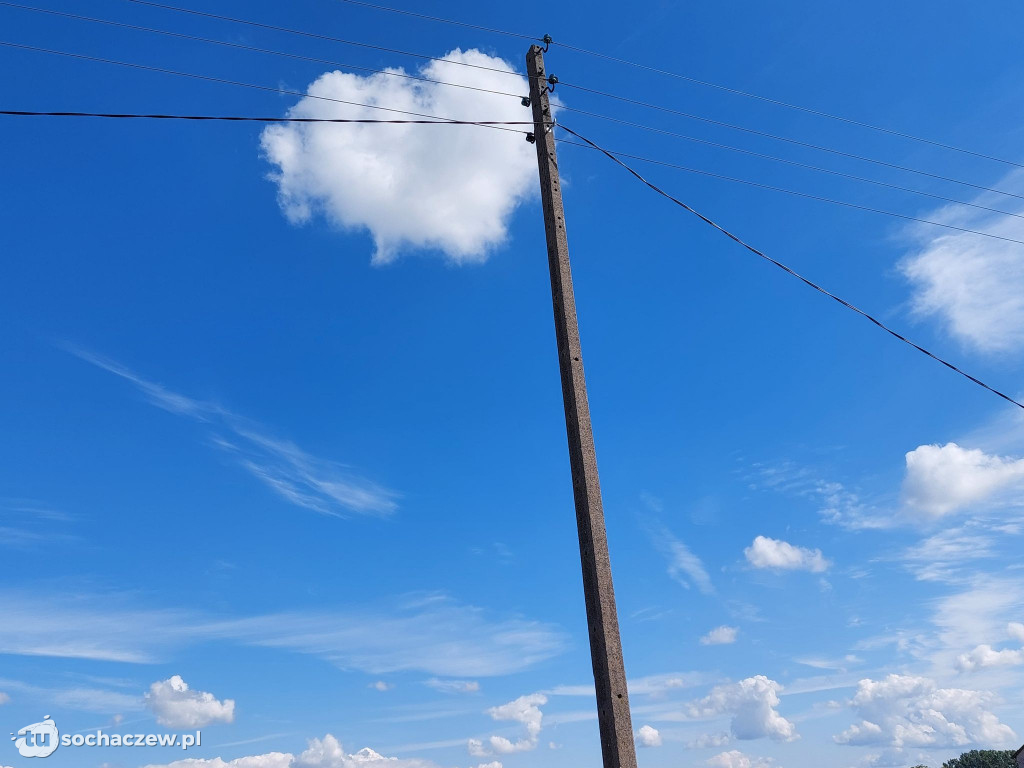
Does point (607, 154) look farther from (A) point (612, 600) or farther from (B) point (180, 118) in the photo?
(A) point (612, 600)

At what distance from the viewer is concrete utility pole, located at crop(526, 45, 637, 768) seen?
24.9 ft

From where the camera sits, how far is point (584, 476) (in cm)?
867

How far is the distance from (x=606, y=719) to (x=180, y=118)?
33.6ft

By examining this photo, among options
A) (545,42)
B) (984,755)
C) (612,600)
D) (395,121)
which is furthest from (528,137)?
(984,755)

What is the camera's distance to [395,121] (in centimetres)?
1334

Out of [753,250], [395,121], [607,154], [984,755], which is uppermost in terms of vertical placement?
[395,121]

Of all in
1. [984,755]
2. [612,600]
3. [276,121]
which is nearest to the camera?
[612,600]

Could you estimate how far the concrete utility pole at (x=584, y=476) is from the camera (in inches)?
299

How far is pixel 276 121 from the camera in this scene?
12.5 meters

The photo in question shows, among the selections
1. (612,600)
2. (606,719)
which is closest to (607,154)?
(612,600)

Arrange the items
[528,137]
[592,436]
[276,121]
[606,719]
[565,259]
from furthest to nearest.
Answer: [276,121] → [528,137] → [565,259] → [592,436] → [606,719]

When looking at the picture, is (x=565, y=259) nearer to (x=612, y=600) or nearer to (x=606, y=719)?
(x=612, y=600)

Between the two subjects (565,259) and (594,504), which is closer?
(594,504)

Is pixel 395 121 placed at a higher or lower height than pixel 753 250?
higher
